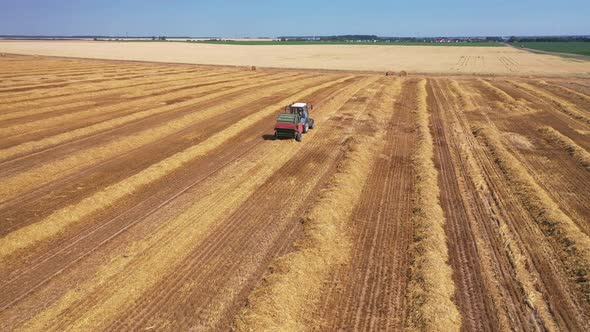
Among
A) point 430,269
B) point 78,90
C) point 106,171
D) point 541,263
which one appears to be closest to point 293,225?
point 430,269

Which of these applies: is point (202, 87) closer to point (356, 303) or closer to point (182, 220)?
point (182, 220)

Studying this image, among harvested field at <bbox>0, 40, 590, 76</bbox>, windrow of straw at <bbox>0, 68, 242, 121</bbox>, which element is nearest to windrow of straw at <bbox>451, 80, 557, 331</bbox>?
windrow of straw at <bbox>0, 68, 242, 121</bbox>

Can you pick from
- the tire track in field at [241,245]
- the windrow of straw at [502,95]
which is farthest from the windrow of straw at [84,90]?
the windrow of straw at [502,95]

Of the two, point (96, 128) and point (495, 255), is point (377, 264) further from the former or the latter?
point (96, 128)

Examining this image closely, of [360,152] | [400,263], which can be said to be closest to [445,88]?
[360,152]

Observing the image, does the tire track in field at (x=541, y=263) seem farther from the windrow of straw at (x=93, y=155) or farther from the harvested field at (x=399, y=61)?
the harvested field at (x=399, y=61)

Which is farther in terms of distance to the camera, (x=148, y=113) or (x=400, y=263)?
(x=148, y=113)
